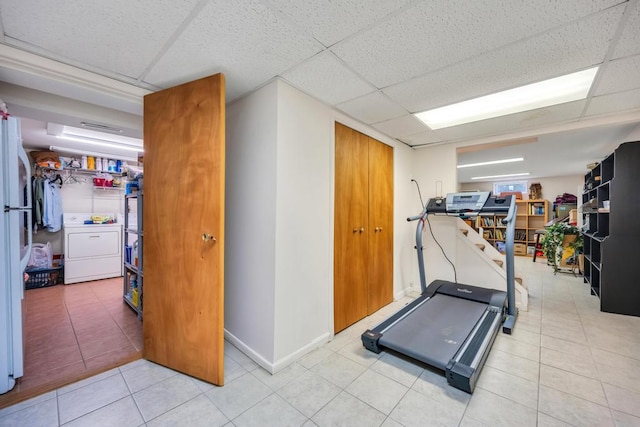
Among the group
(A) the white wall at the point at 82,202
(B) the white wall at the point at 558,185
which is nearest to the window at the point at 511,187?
(B) the white wall at the point at 558,185

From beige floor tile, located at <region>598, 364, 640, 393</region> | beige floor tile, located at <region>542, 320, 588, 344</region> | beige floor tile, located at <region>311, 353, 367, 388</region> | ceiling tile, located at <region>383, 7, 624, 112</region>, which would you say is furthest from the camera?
beige floor tile, located at <region>542, 320, 588, 344</region>

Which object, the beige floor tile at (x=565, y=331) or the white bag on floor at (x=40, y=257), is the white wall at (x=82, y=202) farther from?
the beige floor tile at (x=565, y=331)

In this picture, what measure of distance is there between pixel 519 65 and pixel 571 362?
91.4 inches

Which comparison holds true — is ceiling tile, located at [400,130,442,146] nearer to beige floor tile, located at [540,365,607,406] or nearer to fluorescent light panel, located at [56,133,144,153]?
beige floor tile, located at [540,365,607,406]

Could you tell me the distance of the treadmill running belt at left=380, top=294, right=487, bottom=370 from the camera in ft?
6.66

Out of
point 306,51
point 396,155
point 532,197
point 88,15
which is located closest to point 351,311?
point 396,155

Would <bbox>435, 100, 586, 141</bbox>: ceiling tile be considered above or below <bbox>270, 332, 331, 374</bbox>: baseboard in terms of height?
above

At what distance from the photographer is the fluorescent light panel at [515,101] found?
6.87 ft

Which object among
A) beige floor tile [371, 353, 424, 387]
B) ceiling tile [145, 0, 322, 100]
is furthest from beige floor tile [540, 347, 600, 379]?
ceiling tile [145, 0, 322, 100]

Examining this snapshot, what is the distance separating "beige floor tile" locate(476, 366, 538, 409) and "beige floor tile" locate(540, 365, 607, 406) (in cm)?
13

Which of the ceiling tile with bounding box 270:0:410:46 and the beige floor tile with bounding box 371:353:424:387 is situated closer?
the ceiling tile with bounding box 270:0:410:46

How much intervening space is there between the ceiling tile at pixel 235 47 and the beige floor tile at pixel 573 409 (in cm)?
265

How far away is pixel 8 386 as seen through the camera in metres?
1.73

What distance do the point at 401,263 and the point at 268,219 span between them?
7.84 feet
